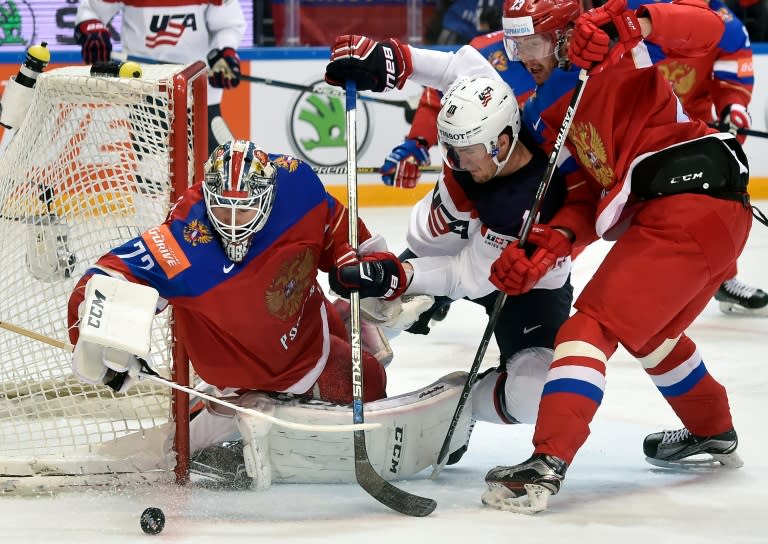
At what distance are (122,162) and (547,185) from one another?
99 cm

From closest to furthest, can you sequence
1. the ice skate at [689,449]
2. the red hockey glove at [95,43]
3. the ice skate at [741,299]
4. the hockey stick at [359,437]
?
the hockey stick at [359,437] < the ice skate at [689,449] < the ice skate at [741,299] < the red hockey glove at [95,43]

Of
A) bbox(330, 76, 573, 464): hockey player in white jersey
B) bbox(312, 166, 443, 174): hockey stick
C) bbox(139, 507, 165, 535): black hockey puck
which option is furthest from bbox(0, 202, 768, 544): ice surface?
bbox(312, 166, 443, 174): hockey stick

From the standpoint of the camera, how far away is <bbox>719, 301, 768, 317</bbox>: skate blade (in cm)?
502

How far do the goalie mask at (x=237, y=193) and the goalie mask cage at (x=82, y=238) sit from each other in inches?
7.2

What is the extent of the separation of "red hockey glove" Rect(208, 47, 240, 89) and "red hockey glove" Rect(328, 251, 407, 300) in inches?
123

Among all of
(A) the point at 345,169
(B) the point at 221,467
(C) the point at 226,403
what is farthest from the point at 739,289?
(C) the point at 226,403

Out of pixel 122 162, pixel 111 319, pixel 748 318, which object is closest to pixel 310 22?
pixel 748 318

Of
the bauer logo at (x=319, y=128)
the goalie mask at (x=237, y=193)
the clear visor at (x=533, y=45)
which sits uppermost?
the clear visor at (x=533, y=45)

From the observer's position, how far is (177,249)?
9.14 ft

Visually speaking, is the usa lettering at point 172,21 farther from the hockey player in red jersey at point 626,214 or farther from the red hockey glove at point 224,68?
the hockey player in red jersey at point 626,214

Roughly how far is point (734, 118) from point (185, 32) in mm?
2572

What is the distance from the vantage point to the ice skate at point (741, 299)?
5.00m

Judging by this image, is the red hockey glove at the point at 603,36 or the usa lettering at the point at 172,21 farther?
the usa lettering at the point at 172,21

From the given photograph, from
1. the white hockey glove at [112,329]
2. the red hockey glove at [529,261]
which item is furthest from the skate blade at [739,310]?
the white hockey glove at [112,329]
